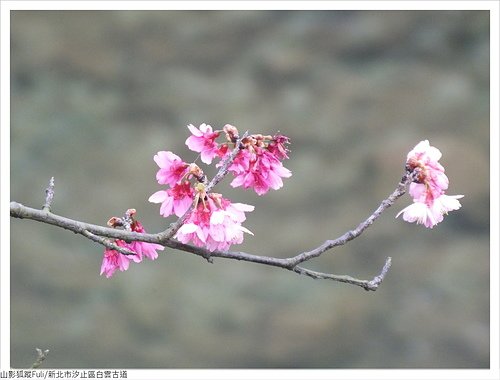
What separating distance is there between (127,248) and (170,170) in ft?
0.44

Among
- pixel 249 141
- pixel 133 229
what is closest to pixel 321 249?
pixel 249 141

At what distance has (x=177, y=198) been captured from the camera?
93 cm

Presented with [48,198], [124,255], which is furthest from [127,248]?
[48,198]

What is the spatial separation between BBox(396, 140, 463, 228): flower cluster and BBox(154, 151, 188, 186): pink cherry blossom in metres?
0.30

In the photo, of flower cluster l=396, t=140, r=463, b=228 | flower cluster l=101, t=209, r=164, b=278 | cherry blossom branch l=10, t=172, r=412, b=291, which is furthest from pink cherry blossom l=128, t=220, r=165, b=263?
flower cluster l=396, t=140, r=463, b=228

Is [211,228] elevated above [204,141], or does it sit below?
below

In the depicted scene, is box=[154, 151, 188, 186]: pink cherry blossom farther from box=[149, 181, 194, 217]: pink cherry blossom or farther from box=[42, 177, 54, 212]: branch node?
box=[42, 177, 54, 212]: branch node

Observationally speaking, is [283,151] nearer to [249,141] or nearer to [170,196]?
[249,141]

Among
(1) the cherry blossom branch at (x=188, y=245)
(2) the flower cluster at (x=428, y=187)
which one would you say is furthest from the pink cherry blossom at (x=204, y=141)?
(2) the flower cluster at (x=428, y=187)

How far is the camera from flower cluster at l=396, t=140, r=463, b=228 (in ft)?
2.95

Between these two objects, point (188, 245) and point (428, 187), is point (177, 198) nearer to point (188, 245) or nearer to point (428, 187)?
point (188, 245)

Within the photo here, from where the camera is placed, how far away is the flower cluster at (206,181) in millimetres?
846

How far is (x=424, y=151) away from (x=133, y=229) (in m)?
0.41

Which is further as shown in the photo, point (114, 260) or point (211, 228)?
point (114, 260)
